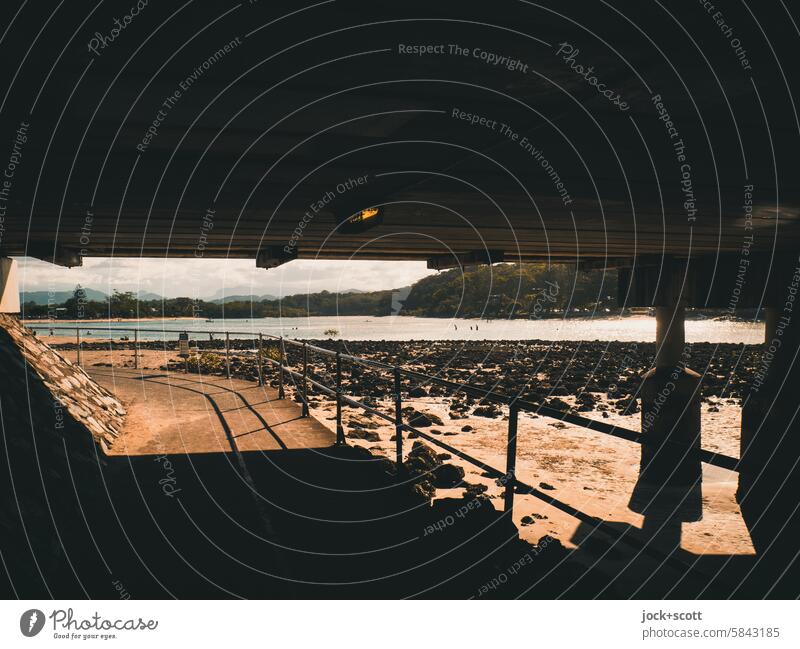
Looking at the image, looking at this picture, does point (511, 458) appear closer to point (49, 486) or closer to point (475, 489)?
point (475, 489)

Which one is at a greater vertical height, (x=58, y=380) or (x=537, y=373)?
(x=58, y=380)

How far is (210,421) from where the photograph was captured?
904cm

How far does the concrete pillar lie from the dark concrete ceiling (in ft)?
6.18

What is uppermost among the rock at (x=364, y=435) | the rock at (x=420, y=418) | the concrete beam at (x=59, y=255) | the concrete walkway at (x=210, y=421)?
the concrete beam at (x=59, y=255)

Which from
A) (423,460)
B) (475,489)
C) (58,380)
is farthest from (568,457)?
(58,380)

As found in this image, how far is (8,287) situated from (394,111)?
8645 mm

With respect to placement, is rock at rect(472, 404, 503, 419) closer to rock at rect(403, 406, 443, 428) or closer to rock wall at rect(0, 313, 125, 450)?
rock at rect(403, 406, 443, 428)

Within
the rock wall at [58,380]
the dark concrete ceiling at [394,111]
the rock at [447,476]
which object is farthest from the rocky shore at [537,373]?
the dark concrete ceiling at [394,111]

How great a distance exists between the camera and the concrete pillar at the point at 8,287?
30.0 feet

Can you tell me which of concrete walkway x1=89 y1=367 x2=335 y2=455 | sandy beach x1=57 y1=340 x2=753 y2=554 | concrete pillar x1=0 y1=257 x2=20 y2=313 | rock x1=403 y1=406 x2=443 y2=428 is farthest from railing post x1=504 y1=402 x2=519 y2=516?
rock x1=403 y1=406 x2=443 y2=428

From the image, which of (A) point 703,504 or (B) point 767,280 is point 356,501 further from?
(B) point 767,280

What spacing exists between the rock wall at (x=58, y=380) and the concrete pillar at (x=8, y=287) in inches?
7.4

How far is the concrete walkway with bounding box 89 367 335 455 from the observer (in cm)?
754

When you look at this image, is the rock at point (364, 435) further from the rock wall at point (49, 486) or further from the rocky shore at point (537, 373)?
the rock wall at point (49, 486)
